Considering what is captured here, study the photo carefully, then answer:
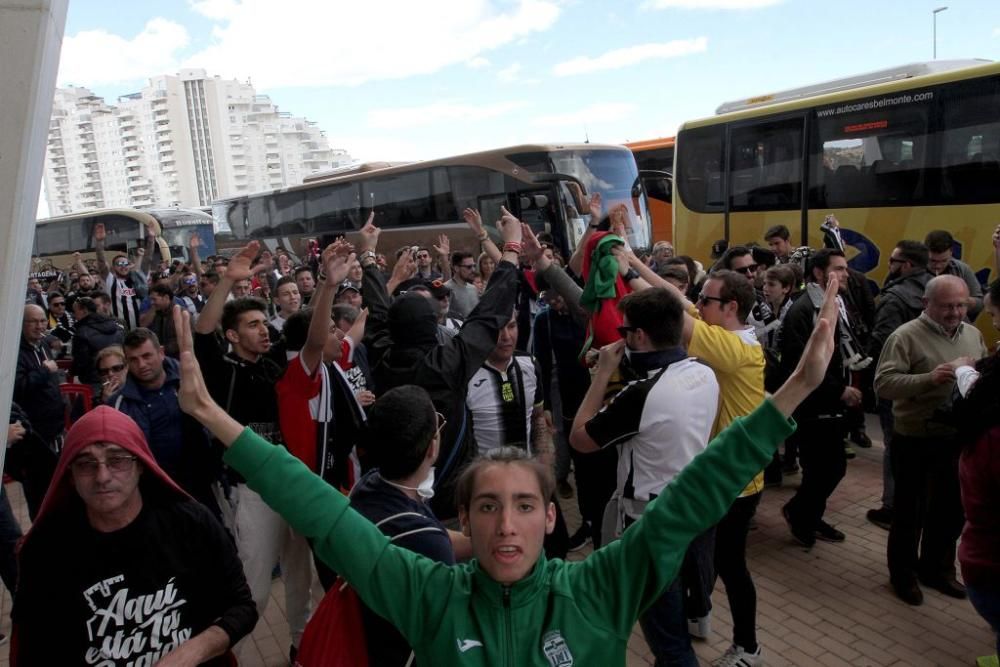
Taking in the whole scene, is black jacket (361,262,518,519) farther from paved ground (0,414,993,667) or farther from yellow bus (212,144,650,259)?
yellow bus (212,144,650,259)

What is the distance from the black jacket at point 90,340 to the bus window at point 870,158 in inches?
367

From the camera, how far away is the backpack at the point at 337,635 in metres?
1.97

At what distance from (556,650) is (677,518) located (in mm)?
387

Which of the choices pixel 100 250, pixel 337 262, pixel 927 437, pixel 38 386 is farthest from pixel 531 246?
pixel 100 250

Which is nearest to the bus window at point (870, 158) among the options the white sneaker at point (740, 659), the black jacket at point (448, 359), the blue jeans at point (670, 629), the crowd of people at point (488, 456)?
the crowd of people at point (488, 456)

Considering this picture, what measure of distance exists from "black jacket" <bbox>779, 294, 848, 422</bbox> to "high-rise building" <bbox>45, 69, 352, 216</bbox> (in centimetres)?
14004

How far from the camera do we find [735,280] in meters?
3.68

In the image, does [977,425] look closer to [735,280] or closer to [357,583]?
[735,280]

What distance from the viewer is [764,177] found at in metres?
11.8

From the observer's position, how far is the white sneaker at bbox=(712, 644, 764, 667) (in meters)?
3.68

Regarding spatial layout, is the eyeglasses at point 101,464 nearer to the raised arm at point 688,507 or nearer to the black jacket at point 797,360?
the raised arm at point 688,507

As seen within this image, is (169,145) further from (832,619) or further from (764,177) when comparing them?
(832,619)

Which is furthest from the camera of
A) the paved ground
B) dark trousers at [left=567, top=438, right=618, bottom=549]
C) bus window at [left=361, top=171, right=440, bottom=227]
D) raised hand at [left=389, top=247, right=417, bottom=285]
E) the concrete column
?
bus window at [left=361, top=171, right=440, bottom=227]

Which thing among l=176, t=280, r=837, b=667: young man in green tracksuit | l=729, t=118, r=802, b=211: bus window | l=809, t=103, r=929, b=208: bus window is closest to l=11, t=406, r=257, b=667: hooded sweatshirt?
l=176, t=280, r=837, b=667: young man in green tracksuit
